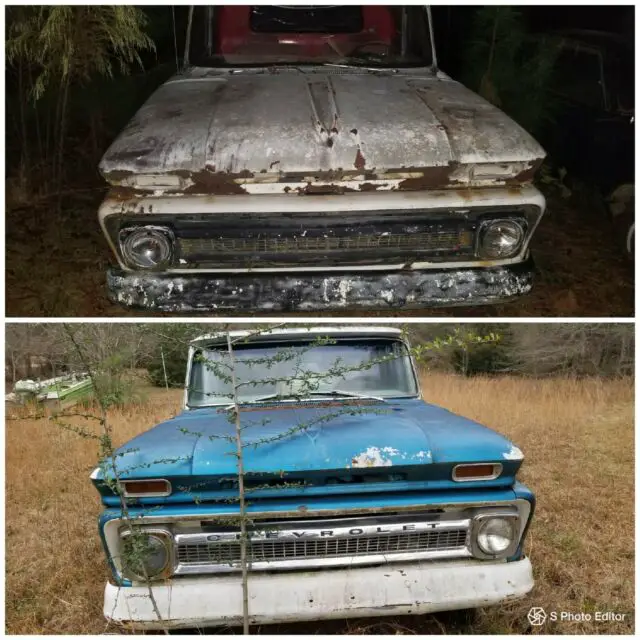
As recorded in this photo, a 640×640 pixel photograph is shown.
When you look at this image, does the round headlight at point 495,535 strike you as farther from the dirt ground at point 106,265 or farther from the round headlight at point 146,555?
the dirt ground at point 106,265

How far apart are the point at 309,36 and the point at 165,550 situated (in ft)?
8.57

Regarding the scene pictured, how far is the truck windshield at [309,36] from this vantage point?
3.37m

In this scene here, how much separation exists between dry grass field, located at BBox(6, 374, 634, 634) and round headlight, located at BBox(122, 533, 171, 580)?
508 millimetres

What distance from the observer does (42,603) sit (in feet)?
8.65

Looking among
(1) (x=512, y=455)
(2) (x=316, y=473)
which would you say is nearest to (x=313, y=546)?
(2) (x=316, y=473)

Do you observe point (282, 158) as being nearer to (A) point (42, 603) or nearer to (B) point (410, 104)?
(B) point (410, 104)

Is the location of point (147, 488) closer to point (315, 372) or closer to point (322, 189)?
point (315, 372)

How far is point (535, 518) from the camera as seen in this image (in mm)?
3436

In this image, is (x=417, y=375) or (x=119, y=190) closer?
(x=119, y=190)

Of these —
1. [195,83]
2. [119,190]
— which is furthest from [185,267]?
[195,83]

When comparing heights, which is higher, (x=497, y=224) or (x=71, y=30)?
(x=71, y=30)

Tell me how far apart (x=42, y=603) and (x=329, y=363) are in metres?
1.54

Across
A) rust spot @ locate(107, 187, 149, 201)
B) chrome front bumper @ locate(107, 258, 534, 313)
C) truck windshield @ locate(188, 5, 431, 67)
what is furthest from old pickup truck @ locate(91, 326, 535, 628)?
truck windshield @ locate(188, 5, 431, 67)

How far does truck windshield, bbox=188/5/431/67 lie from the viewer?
3365 mm
